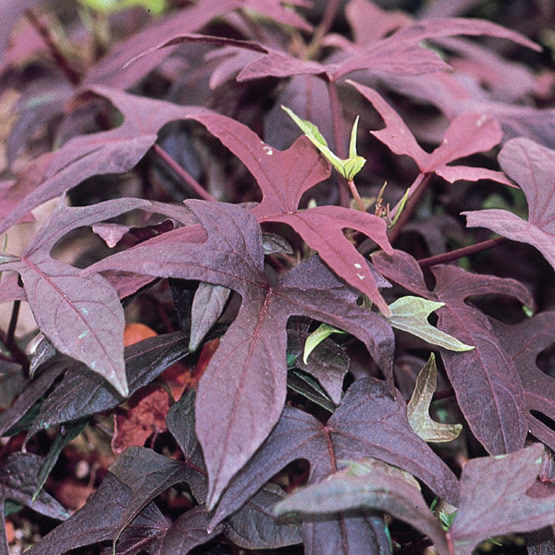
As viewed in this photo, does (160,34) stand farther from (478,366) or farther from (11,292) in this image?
(478,366)

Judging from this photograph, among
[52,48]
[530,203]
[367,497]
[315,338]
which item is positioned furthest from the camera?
[52,48]

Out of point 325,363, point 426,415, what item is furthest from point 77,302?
point 426,415

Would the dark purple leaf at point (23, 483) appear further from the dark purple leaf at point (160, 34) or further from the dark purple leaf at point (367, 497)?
the dark purple leaf at point (160, 34)

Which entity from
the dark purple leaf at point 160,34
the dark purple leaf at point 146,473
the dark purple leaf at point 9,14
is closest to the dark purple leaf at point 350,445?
the dark purple leaf at point 146,473

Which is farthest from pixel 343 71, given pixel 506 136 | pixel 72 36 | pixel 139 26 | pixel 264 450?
pixel 72 36

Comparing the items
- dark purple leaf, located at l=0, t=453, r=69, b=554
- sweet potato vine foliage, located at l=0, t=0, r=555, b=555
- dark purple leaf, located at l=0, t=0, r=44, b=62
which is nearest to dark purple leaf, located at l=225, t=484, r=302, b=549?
sweet potato vine foliage, located at l=0, t=0, r=555, b=555

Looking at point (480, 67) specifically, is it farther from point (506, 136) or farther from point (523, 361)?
point (523, 361)
